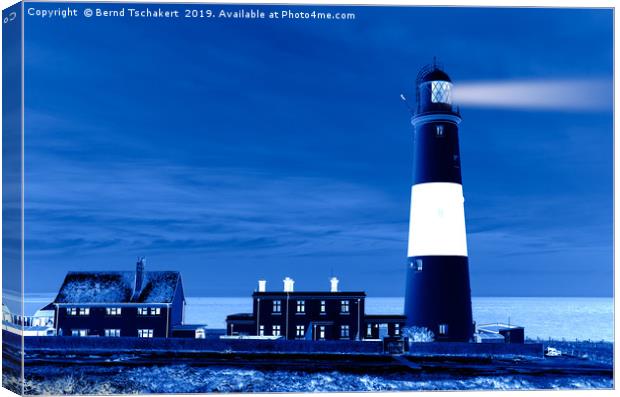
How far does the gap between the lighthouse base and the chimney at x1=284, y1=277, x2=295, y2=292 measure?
2575 mm

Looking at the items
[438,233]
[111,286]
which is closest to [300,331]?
[438,233]

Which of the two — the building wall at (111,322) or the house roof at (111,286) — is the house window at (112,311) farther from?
the house roof at (111,286)

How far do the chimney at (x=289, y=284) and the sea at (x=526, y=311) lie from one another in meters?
0.86

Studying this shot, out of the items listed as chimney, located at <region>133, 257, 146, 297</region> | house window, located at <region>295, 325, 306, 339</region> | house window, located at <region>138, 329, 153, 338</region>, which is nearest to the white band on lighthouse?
house window, located at <region>295, 325, 306, 339</region>

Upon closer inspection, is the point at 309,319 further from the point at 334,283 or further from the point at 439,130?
the point at 439,130

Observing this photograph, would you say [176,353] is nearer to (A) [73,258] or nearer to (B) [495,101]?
Answer: (A) [73,258]

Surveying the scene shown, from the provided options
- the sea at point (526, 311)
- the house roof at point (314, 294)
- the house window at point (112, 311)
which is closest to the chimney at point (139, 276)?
the house window at point (112, 311)

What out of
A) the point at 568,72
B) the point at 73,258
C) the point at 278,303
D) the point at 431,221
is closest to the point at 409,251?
the point at 431,221

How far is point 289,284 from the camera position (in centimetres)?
2339

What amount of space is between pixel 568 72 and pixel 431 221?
4411 millimetres

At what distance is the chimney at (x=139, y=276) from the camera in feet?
73.3

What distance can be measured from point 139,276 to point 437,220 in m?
6.66

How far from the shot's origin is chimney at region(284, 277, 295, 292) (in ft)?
76.4

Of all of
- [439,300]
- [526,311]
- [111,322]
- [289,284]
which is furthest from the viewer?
[439,300]
